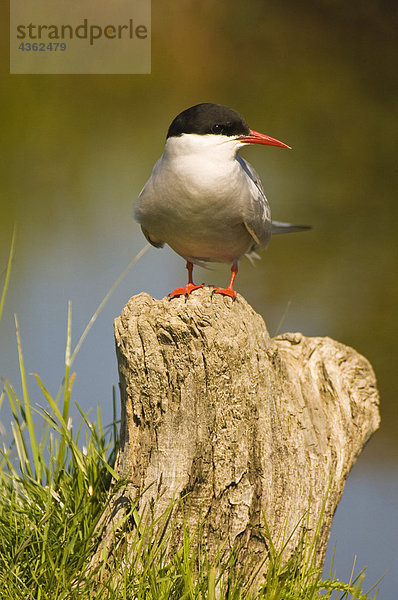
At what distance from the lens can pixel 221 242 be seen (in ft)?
11.3

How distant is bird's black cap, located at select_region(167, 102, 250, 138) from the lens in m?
3.24

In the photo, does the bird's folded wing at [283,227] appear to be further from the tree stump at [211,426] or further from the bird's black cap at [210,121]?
the tree stump at [211,426]

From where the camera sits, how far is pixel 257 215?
138 inches

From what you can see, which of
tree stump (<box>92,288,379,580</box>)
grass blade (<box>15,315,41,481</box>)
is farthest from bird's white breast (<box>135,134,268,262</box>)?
grass blade (<box>15,315,41,481</box>)

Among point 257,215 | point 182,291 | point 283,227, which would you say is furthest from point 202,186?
point 283,227

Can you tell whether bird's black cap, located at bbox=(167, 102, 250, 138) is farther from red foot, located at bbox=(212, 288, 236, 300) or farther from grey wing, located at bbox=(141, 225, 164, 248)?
red foot, located at bbox=(212, 288, 236, 300)

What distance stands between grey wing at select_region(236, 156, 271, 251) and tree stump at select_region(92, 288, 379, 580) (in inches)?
26.3

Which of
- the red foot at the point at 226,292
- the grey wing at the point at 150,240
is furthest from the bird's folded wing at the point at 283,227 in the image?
the red foot at the point at 226,292

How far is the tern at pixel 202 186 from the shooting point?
3.23m

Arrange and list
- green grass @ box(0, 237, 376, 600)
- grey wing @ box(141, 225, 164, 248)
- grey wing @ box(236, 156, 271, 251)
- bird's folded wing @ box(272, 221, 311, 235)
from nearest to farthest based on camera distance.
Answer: green grass @ box(0, 237, 376, 600)
grey wing @ box(236, 156, 271, 251)
grey wing @ box(141, 225, 164, 248)
bird's folded wing @ box(272, 221, 311, 235)

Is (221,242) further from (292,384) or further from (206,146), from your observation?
(292,384)

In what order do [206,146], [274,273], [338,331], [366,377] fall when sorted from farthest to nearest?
[274,273]
[338,331]
[366,377]
[206,146]

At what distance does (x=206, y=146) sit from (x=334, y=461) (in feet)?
5.47

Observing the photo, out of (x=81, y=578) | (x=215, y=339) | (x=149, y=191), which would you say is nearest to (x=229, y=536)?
(x=81, y=578)
